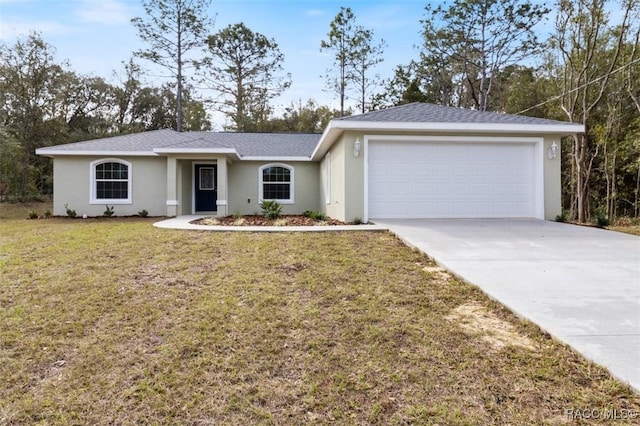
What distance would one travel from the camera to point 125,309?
3.68 metres

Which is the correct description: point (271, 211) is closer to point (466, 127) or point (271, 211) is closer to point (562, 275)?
point (466, 127)

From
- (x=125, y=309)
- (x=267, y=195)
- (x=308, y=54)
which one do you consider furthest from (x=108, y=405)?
(x=308, y=54)

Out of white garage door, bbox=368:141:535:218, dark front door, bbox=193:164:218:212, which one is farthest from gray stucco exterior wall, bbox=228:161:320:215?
white garage door, bbox=368:141:535:218

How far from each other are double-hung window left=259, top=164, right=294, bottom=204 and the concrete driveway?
7.58m

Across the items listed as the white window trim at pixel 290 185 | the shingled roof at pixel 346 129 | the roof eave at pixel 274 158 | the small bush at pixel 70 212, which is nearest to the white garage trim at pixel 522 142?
the shingled roof at pixel 346 129

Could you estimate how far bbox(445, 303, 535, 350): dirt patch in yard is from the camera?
9.30 ft

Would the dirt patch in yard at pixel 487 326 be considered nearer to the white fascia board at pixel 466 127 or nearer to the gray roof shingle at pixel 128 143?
the white fascia board at pixel 466 127

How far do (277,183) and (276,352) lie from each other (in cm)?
1233

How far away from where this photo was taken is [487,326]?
3131 millimetres

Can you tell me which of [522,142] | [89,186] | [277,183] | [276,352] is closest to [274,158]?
[277,183]

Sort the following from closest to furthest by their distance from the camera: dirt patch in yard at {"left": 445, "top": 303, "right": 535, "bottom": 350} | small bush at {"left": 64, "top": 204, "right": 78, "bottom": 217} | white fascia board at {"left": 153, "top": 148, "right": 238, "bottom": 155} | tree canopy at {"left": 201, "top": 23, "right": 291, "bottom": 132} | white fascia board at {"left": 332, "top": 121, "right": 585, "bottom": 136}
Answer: dirt patch in yard at {"left": 445, "top": 303, "right": 535, "bottom": 350}, white fascia board at {"left": 332, "top": 121, "right": 585, "bottom": 136}, white fascia board at {"left": 153, "top": 148, "right": 238, "bottom": 155}, small bush at {"left": 64, "top": 204, "right": 78, "bottom": 217}, tree canopy at {"left": 201, "top": 23, "right": 291, "bottom": 132}

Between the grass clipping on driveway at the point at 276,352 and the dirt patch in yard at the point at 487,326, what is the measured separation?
0.05 ft

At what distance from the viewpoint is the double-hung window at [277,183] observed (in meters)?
14.7

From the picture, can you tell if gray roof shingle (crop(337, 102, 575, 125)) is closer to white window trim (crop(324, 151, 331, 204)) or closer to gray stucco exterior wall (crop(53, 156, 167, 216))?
white window trim (crop(324, 151, 331, 204))
